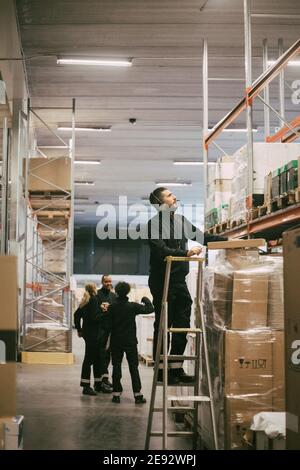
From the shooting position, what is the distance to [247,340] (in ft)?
16.1

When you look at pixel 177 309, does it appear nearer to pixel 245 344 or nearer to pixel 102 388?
pixel 245 344

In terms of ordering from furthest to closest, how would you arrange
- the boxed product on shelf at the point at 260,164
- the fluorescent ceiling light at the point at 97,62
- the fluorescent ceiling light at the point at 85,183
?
the fluorescent ceiling light at the point at 85,183, the fluorescent ceiling light at the point at 97,62, the boxed product on shelf at the point at 260,164

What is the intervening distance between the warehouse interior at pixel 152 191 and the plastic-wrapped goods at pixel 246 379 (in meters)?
0.01

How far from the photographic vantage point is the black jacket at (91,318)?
9.05m

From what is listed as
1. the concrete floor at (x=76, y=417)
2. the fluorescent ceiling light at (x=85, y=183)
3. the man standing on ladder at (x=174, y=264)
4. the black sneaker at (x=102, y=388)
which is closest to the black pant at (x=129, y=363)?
the concrete floor at (x=76, y=417)

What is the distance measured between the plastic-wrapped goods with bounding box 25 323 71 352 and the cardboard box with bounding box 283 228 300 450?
9179 millimetres

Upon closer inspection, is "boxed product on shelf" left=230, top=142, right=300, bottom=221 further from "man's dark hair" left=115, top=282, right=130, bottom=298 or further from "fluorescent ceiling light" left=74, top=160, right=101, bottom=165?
"fluorescent ceiling light" left=74, top=160, right=101, bottom=165

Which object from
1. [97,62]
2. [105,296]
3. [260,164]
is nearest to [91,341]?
[105,296]

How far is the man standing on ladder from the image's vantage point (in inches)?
232

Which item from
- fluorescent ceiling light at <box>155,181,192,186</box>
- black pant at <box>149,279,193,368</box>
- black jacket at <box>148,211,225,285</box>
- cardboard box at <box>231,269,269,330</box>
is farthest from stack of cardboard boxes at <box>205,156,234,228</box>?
fluorescent ceiling light at <box>155,181,192,186</box>

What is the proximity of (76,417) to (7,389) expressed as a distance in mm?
3918

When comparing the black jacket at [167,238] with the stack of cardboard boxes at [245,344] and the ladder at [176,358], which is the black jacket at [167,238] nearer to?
the ladder at [176,358]

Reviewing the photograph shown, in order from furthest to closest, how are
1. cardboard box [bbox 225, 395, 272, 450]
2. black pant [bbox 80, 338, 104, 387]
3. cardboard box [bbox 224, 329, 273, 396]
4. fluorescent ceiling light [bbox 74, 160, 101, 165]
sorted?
fluorescent ceiling light [bbox 74, 160, 101, 165] → black pant [bbox 80, 338, 104, 387] → cardboard box [bbox 224, 329, 273, 396] → cardboard box [bbox 225, 395, 272, 450]
